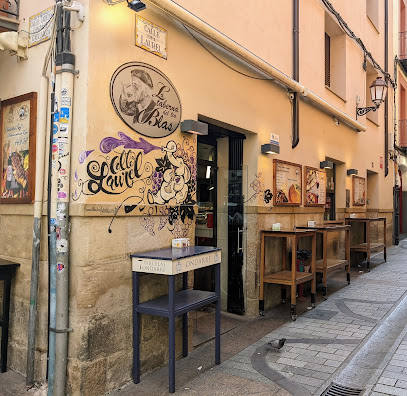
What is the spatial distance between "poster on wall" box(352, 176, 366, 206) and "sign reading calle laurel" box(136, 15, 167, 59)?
7517mm

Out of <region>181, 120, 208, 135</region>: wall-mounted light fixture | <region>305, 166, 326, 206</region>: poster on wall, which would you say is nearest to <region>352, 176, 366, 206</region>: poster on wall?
<region>305, 166, 326, 206</region>: poster on wall

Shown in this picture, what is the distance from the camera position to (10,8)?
13.5ft

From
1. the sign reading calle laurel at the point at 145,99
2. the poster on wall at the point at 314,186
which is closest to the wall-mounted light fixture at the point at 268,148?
the poster on wall at the point at 314,186

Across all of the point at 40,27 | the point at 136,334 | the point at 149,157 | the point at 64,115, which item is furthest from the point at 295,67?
the point at 136,334

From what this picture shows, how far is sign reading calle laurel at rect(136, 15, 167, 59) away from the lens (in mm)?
3947

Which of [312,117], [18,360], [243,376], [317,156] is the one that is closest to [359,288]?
[317,156]

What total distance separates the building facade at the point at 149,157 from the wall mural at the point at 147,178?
0.01 meters

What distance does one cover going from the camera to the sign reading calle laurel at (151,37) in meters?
3.95

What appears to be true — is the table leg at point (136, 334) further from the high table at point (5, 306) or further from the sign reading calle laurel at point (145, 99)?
the sign reading calle laurel at point (145, 99)

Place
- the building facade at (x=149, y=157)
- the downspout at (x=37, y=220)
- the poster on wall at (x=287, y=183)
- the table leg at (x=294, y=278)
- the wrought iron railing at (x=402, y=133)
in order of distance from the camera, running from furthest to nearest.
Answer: the wrought iron railing at (x=402, y=133), the poster on wall at (x=287, y=183), the table leg at (x=294, y=278), the downspout at (x=37, y=220), the building facade at (x=149, y=157)

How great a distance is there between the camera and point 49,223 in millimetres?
3629

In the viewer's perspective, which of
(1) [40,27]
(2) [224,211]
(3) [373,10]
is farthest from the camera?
(3) [373,10]

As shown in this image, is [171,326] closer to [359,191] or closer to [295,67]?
[295,67]

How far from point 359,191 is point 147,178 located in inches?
329
